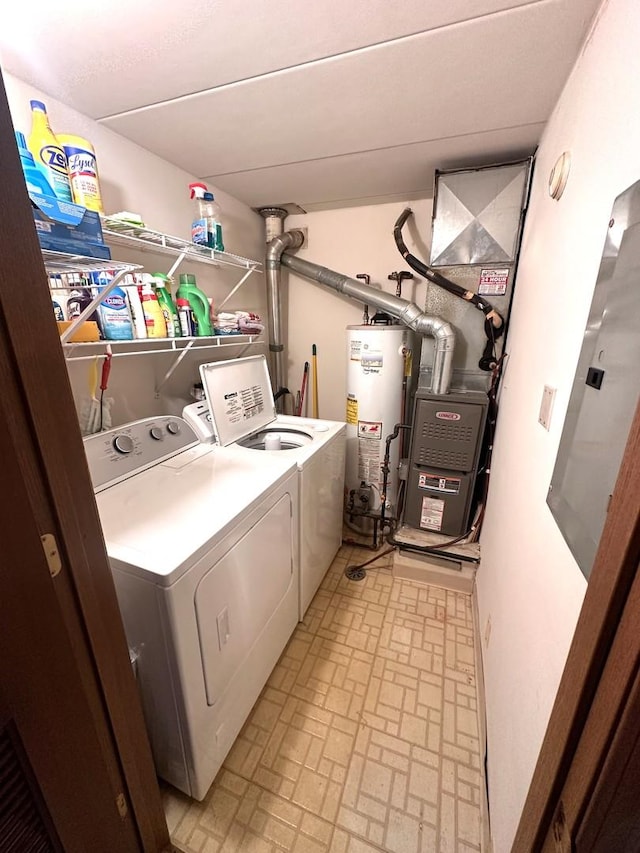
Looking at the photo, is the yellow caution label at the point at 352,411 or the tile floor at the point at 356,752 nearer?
the tile floor at the point at 356,752

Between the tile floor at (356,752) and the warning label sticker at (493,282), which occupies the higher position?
the warning label sticker at (493,282)

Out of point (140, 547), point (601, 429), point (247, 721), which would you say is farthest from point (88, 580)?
point (247, 721)

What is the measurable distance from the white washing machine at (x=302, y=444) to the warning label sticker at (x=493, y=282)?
1.16 m

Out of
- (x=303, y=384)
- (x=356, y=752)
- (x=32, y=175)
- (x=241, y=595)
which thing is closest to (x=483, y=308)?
(x=303, y=384)

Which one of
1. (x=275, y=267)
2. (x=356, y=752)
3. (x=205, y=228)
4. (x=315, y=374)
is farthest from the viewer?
(x=315, y=374)

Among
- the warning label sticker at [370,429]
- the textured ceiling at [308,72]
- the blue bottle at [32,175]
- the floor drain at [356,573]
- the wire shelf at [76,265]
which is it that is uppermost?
the textured ceiling at [308,72]

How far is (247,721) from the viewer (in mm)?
1380

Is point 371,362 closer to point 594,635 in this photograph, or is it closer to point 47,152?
point 47,152

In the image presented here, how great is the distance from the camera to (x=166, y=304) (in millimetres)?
1470

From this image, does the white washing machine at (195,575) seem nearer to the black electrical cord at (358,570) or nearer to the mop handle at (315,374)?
the black electrical cord at (358,570)

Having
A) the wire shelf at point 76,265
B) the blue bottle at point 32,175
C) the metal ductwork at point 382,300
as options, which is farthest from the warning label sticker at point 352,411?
the blue bottle at point 32,175

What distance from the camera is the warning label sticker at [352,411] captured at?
2.39m

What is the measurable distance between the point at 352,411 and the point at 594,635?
2.05 m

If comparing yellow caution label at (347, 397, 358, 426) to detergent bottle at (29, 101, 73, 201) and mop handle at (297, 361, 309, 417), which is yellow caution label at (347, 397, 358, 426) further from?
detergent bottle at (29, 101, 73, 201)
